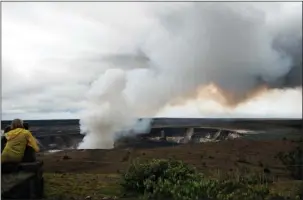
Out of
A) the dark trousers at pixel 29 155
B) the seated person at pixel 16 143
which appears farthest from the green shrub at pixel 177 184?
the seated person at pixel 16 143

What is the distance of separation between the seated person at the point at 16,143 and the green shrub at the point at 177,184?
4.49ft

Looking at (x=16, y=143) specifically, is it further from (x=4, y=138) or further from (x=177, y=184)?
(x=177, y=184)

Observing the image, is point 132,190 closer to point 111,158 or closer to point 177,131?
point 111,158

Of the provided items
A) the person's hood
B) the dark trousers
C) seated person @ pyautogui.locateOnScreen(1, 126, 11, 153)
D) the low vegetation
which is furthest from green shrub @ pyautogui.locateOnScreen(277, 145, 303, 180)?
seated person @ pyautogui.locateOnScreen(1, 126, 11, 153)

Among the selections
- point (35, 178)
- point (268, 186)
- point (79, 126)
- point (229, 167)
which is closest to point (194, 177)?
point (229, 167)

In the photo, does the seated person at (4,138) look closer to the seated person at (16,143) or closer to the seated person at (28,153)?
the seated person at (16,143)

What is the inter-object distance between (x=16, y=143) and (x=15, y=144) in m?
0.02

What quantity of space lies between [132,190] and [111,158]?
510mm

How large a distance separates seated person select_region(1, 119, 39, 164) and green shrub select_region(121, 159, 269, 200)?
1369mm

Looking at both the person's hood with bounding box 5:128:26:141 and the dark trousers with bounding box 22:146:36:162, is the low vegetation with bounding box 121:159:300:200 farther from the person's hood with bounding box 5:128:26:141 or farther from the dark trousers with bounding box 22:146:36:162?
the person's hood with bounding box 5:128:26:141

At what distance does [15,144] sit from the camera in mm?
6633

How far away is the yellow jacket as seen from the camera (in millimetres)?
6617

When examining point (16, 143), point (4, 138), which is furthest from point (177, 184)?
point (4, 138)

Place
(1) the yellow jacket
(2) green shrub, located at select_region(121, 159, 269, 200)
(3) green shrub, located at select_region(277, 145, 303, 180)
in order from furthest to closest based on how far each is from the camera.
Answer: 1. (3) green shrub, located at select_region(277, 145, 303, 180)
2. (2) green shrub, located at select_region(121, 159, 269, 200)
3. (1) the yellow jacket
